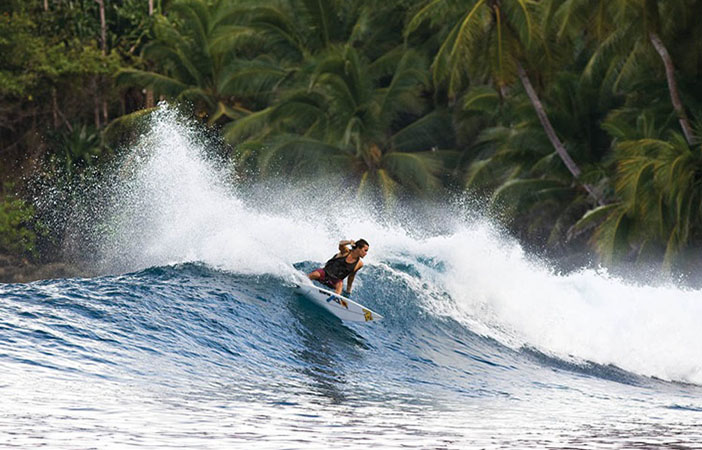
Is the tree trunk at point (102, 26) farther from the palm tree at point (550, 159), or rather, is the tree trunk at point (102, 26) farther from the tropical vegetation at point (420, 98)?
the palm tree at point (550, 159)

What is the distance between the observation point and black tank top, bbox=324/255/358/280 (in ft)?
43.7

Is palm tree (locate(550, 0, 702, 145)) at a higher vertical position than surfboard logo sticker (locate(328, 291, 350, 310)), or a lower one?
higher

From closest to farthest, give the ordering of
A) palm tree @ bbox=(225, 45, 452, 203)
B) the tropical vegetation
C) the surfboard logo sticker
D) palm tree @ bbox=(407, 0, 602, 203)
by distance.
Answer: the surfboard logo sticker
the tropical vegetation
palm tree @ bbox=(407, 0, 602, 203)
palm tree @ bbox=(225, 45, 452, 203)

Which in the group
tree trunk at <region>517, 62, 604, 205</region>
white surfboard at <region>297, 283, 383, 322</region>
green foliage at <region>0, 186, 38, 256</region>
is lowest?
green foliage at <region>0, 186, 38, 256</region>

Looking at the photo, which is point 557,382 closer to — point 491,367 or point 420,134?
point 491,367

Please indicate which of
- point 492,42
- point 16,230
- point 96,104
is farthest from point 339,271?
point 96,104

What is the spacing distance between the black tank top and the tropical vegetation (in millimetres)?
9763

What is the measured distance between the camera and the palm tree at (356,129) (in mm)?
29938

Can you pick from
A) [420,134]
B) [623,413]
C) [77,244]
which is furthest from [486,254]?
[77,244]

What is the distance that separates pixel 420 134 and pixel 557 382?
2070 cm

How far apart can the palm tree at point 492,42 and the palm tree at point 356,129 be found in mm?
4424

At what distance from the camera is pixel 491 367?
42.0 feet

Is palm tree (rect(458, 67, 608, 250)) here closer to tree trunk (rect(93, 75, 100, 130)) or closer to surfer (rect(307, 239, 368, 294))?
surfer (rect(307, 239, 368, 294))

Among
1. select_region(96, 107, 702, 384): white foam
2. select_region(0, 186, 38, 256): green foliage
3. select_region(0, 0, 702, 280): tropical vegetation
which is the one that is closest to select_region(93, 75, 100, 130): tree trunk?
select_region(0, 0, 702, 280): tropical vegetation
